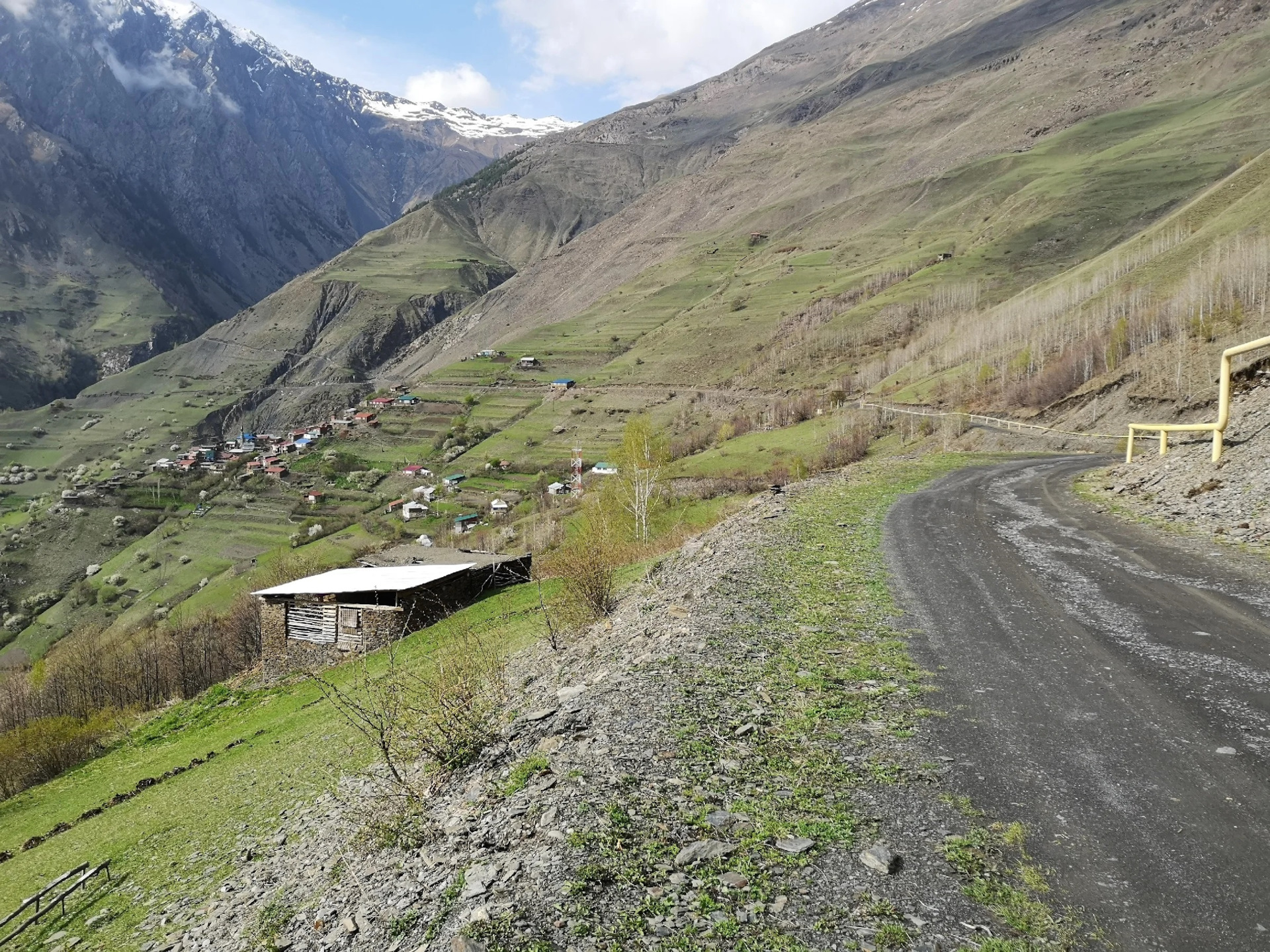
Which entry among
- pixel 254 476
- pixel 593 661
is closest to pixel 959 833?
pixel 593 661

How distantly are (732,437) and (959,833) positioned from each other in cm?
8960

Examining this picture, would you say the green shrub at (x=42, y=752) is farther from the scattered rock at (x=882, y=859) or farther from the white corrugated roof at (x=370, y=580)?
the scattered rock at (x=882, y=859)

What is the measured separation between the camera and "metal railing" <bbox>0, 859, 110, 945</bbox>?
1266 centimetres

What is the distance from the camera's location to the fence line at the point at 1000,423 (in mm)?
50588

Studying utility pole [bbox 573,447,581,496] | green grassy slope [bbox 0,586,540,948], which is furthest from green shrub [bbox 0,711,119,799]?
utility pole [bbox 573,447,581,496]

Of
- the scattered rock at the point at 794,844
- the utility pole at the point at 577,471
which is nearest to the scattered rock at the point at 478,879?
the scattered rock at the point at 794,844

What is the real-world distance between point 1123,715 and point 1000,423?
65216 mm

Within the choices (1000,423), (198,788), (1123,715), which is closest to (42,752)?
(198,788)

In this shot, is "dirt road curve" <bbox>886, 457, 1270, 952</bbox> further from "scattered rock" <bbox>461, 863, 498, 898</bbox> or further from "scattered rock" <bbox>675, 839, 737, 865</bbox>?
"scattered rock" <bbox>461, 863, 498, 898</bbox>

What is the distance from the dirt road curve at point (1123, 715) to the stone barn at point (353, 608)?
21.9m

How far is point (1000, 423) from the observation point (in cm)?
6506

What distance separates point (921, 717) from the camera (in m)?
7.54

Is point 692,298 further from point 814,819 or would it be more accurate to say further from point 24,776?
point 814,819

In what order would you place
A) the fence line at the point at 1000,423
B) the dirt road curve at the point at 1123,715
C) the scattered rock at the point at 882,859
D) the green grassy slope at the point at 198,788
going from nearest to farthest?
1. the dirt road curve at the point at 1123,715
2. the scattered rock at the point at 882,859
3. the green grassy slope at the point at 198,788
4. the fence line at the point at 1000,423
